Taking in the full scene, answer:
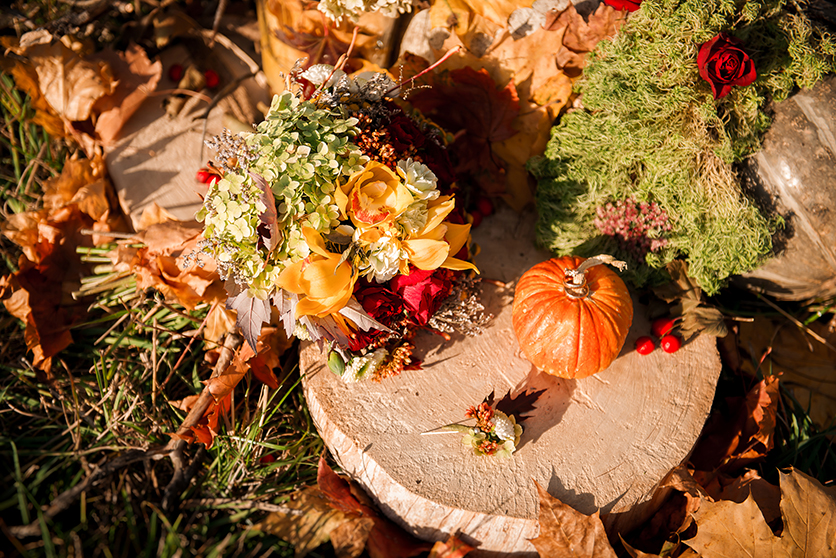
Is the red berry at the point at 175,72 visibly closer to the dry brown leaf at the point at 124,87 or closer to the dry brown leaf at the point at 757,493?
the dry brown leaf at the point at 124,87

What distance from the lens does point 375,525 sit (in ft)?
6.09

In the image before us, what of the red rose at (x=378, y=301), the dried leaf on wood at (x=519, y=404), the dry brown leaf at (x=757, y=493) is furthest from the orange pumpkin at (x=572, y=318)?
the dry brown leaf at (x=757, y=493)

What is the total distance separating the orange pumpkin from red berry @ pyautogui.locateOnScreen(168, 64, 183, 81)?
234 centimetres

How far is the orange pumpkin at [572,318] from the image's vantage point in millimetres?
1893

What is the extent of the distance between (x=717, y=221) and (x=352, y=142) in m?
1.46

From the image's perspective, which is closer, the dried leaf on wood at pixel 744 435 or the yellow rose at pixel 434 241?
the yellow rose at pixel 434 241

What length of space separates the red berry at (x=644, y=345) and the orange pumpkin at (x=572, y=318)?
0.52 ft

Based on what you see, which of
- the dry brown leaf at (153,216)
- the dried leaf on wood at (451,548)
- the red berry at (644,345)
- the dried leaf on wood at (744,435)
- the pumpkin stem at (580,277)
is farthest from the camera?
the dry brown leaf at (153,216)

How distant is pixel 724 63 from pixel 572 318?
103cm

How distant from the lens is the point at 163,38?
294 cm

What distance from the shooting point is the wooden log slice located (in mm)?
1769

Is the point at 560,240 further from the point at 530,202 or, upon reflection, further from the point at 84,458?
the point at 84,458

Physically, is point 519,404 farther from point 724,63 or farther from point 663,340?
point 724,63

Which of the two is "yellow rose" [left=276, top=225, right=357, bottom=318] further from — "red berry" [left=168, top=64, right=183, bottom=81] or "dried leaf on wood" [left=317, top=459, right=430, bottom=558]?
"red berry" [left=168, top=64, right=183, bottom=81]
